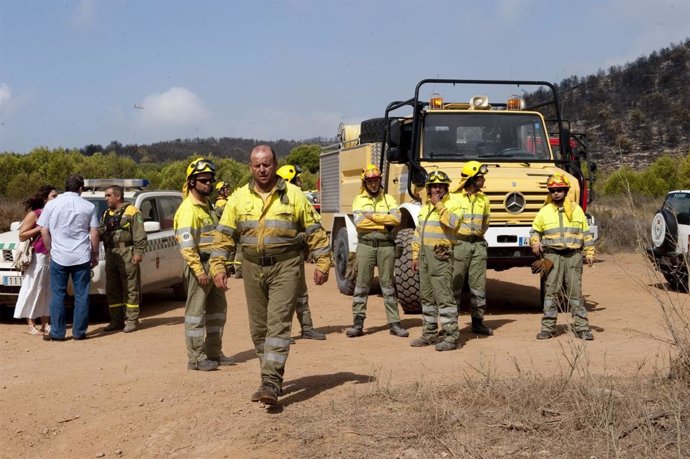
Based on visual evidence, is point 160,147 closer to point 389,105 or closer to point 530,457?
point 389,105

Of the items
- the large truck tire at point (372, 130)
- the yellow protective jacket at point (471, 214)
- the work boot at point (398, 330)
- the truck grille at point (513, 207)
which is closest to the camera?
the yellow protective jacket at point (471, 214)

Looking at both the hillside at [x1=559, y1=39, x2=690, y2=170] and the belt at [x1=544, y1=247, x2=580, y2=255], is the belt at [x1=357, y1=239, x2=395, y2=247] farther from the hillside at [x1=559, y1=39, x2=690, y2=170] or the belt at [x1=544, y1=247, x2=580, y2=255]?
the hillside at [x1=559, y1=39, x2=690, y2=170]

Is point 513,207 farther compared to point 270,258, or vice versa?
point 513,207

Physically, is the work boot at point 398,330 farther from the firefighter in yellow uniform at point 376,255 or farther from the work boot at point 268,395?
the work boot at point 268,395

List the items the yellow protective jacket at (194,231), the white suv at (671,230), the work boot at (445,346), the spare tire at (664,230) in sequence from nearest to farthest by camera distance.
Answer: the yellow protective jacket at (194,231), the work boot at (445,346), the white suv at (671,230), the spare tire at (664,230)

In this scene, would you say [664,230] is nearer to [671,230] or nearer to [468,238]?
[671,230]

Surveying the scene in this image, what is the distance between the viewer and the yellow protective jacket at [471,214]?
351 inches

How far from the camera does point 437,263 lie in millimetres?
8289

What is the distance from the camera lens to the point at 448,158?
421 inches

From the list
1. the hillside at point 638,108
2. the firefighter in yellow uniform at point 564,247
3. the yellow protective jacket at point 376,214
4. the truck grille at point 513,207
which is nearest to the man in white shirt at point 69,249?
the yellow protective jacket at point 376,214

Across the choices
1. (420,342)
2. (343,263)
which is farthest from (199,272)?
(343,263)

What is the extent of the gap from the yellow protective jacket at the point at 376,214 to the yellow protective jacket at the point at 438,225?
0.69m

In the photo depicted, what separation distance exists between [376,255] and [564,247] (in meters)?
2.11

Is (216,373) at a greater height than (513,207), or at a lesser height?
lesser
